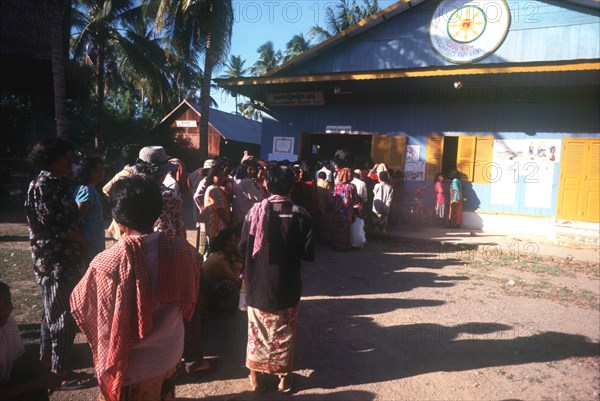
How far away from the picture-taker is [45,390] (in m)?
2.02

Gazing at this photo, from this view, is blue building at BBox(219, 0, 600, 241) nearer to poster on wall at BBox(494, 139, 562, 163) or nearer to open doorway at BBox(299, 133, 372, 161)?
poster on wall at BBox(494, 139, 562, 163)

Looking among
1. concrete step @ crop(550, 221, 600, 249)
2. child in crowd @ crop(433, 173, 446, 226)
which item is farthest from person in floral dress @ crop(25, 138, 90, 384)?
concrete step @ crop(550, 221, 600, 249)

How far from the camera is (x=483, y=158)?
10234mm

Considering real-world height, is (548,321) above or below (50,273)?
below

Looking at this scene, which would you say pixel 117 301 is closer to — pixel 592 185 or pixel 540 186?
pixel 540 186

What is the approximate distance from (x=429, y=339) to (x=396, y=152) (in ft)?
25.5

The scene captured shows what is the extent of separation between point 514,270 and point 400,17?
8174 mm

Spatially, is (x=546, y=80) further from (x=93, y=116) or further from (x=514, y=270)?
(x=93, y=116)

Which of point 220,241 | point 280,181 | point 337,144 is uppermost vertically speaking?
point 337,144

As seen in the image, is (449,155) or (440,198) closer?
(440,198)

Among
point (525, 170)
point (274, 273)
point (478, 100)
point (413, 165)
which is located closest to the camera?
point (274, 273)

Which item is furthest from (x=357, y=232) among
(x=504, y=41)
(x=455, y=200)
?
(x=504, y=41)

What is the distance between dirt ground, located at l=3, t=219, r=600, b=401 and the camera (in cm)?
313

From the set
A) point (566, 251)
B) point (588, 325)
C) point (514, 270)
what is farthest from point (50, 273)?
point (566, 251)
